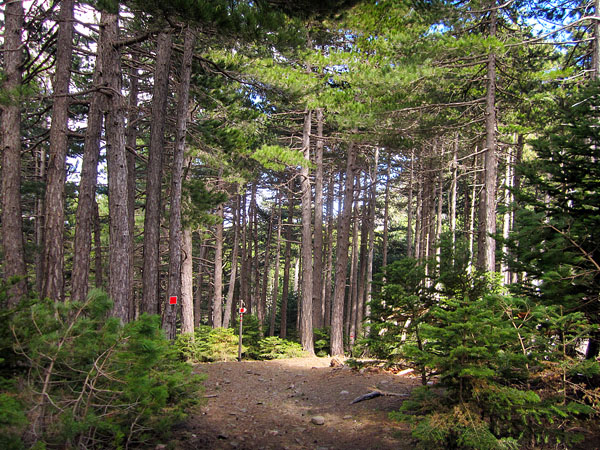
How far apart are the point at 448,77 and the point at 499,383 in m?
9.31

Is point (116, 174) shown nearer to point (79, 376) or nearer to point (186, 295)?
point (79, 376)

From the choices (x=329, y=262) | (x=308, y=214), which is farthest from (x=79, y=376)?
(x=329, y=262)

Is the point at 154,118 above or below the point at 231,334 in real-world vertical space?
above

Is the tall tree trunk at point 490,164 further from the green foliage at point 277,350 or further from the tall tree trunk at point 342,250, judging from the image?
the green foliage at point 277,350

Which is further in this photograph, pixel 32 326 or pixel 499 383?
pixel 499 383

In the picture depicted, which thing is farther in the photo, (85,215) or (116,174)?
(85,215)

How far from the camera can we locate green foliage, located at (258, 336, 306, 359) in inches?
676

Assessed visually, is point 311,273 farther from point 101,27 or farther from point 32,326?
point 32,326

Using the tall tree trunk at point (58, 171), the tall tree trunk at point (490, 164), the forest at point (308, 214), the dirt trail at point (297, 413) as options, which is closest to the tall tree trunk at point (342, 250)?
the forest at point (308, 214)

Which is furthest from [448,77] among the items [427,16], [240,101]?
[240,101]

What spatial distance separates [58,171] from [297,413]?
677 centimetres

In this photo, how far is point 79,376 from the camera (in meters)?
3.75

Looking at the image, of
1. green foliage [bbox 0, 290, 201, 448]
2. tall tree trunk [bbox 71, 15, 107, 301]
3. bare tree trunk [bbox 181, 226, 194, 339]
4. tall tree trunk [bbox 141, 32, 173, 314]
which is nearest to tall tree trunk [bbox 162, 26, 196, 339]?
tall tree trunk [bbox 141, 32, 173, 314]

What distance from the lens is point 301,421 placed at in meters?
6.91
